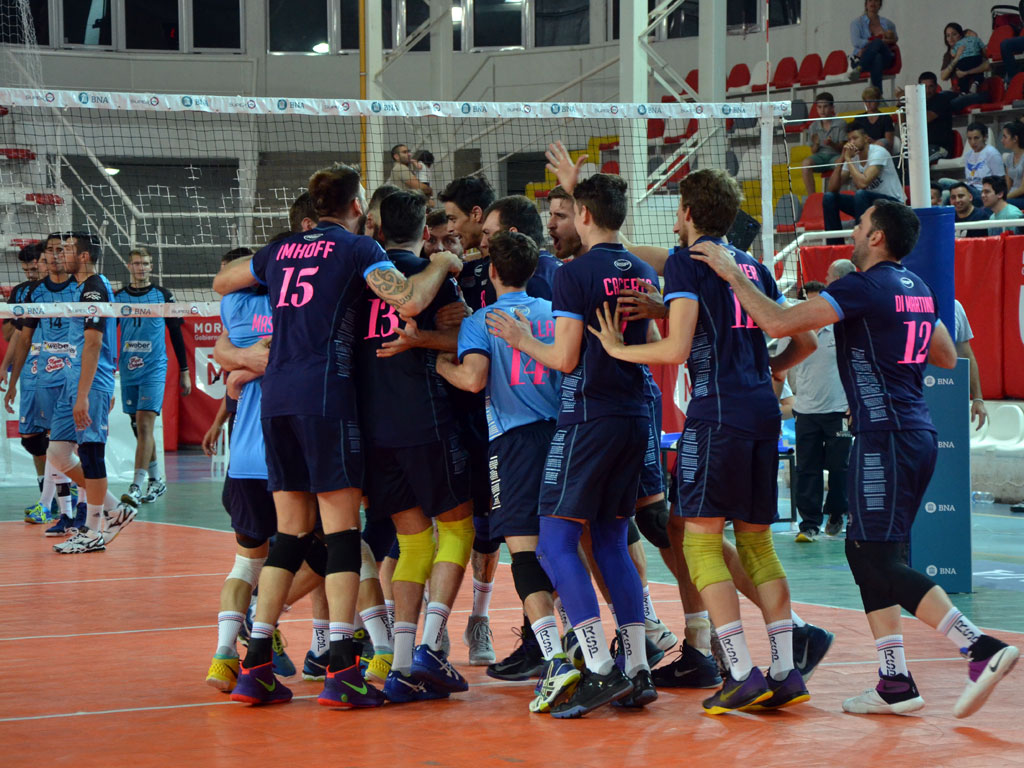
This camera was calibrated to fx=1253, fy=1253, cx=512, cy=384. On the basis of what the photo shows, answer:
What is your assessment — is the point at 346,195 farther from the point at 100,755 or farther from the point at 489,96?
the point at 489,96

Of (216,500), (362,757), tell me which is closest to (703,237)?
(362,757)

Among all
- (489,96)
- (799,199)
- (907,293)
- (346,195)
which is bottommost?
(907,293)

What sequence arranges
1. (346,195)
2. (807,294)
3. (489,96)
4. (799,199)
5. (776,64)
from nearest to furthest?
(346,195)
(807,294)
(799,199)
(776,64)
(489,96)

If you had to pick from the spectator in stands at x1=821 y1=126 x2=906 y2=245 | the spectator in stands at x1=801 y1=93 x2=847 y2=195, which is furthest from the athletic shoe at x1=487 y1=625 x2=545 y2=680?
the spectator in stands at x1=801 y1=93 x2=847 y2=195

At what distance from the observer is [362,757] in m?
4.34

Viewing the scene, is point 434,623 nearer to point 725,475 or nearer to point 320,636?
point 320,636

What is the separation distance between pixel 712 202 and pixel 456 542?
5.95 feet

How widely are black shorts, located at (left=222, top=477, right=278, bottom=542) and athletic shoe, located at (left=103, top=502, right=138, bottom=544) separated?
4809 millimetres

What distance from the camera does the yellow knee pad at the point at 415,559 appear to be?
5.43 meters

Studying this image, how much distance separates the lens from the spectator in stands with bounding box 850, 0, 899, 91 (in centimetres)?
2019

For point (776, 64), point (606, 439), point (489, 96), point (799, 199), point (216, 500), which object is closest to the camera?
point (606, 439)

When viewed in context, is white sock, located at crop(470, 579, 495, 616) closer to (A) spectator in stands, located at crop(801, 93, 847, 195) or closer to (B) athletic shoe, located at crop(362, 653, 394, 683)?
(B) athletic shoe, located at crop(362, 653, 394, 683)

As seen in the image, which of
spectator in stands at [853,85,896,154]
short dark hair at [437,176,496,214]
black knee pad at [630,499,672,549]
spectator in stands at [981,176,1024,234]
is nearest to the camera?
black knee pad at [630,499,672,549]

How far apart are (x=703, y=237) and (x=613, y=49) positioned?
20.5 metres
